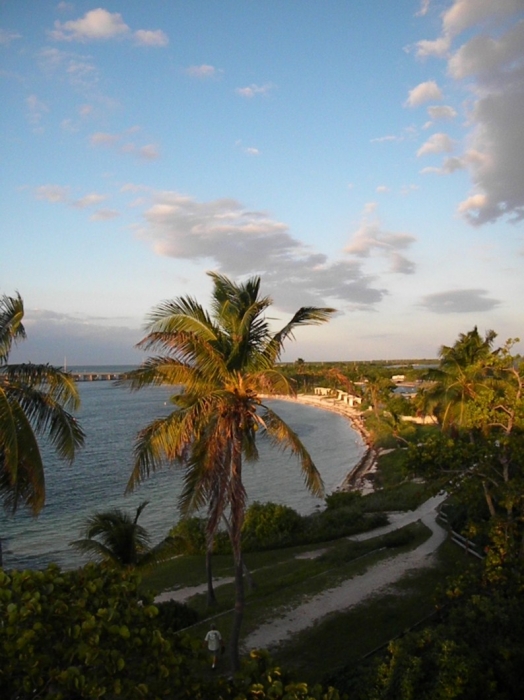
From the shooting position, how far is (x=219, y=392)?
1027cm

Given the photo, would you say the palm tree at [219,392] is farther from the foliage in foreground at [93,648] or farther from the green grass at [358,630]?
the foliage in foreground at [93,648]

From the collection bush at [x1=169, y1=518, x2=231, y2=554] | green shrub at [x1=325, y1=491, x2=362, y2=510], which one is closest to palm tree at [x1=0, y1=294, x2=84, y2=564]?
bush at [x1=169, y1=518, x2=231, y2=554]

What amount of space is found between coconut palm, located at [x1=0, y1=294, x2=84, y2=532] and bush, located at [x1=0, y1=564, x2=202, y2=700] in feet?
14.6

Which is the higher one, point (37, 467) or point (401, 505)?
point (37, 467)

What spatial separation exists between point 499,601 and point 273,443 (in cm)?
490

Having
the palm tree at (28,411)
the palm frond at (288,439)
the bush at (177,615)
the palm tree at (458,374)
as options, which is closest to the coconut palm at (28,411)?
the palm tree at (28,411)

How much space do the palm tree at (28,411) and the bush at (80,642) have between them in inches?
174

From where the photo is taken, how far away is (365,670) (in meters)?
9.38

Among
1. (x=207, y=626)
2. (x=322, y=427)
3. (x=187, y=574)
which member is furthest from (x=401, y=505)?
(x=322, y=427)

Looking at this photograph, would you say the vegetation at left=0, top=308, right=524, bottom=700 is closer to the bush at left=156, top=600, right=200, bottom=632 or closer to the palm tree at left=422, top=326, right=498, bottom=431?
the bush at left=156, top=600, right=200, bottom=632

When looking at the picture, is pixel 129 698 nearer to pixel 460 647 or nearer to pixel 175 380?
pixel 460 647

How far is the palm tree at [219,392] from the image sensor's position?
10.1 meters

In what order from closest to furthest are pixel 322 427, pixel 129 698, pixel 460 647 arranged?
pixel 129 698, pixel 460 647, pixel 322 427

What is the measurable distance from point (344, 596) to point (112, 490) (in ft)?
87.9
